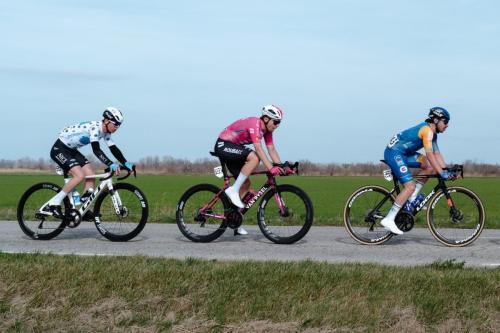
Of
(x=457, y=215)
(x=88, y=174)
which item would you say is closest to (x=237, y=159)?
(x=88, y=174)

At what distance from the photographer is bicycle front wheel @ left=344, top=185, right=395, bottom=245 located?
34.7 ft

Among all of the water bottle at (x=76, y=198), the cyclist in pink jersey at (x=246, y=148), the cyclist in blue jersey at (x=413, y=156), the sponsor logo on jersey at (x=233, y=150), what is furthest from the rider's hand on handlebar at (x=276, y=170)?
the water bottle at (x=76, y=198)

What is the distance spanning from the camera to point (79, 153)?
10859mm

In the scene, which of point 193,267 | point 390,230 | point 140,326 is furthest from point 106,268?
point 390,230

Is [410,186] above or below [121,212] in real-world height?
above

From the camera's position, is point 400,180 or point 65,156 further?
point 65,156

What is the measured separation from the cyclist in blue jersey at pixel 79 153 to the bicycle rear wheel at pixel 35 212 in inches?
13.4

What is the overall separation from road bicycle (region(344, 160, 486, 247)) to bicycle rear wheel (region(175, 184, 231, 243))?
1.98 metres

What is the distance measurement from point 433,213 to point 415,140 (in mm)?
1164

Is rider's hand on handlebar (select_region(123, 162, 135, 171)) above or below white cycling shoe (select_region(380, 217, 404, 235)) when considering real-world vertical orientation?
above

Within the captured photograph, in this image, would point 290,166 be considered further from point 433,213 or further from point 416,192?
point 433,213

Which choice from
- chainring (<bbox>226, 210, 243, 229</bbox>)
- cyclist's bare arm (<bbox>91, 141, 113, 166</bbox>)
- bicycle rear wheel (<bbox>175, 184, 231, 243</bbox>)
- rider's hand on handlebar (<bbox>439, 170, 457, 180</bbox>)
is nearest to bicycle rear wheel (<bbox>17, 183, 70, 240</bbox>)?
cyclist's bare arm (<bbox>91, 141, 113, 166</bbox>)

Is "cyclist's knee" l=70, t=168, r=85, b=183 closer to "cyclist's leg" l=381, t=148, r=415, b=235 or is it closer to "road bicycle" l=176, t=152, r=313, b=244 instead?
"road bicycle" l=176, t=152, r=313, b=244

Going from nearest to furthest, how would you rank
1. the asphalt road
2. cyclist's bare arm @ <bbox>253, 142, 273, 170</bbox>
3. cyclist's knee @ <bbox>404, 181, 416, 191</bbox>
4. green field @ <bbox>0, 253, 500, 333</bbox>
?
green field @ <bbox>0, 253, 500, 333</bbox>
the asphalt road
cyclist's bare arm @ <bbox>253, 142, 273, 170</bbox>
cyclist's knee @ <bbox>404, 181, 416, 191</bbox>
